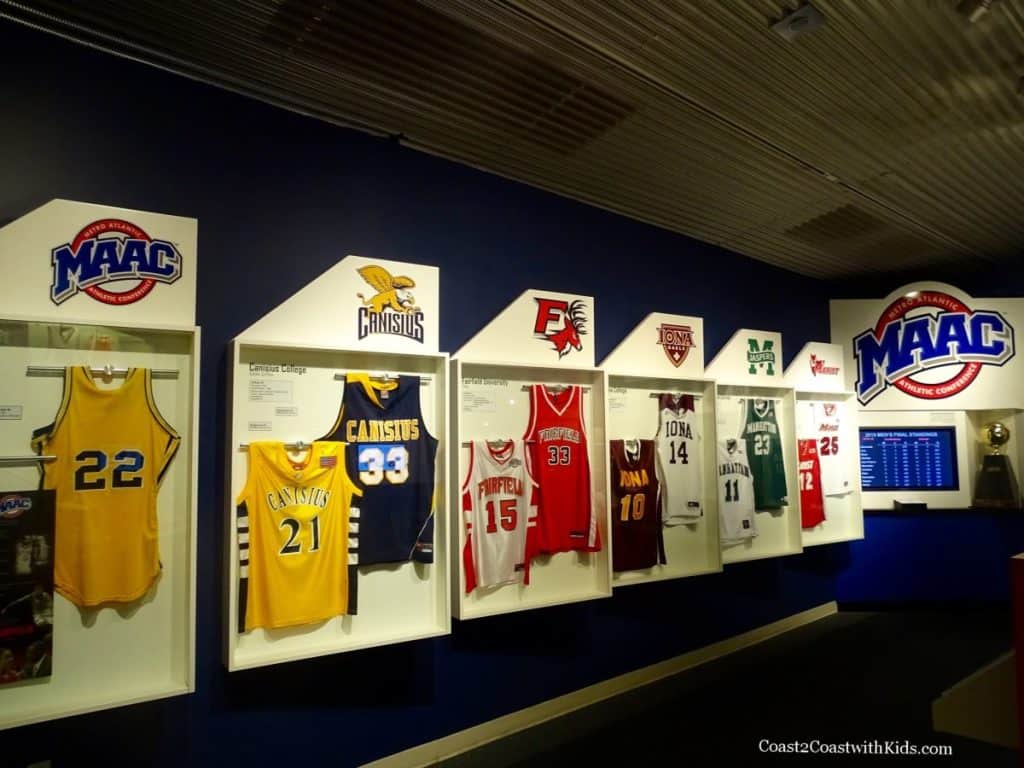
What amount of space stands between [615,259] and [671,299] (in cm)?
62

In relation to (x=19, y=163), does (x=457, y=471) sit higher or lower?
lower

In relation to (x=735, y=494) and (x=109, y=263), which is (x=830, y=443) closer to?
(x=735, y=494)

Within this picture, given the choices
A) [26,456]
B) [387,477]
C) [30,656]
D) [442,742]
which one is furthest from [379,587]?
[26,456]

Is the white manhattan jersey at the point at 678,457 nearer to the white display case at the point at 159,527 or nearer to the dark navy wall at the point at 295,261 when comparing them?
the dark navy wall at the point at 295,261

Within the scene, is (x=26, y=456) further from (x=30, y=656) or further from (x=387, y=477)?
(x=387, y=477)

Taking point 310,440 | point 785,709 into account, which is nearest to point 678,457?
point 785,709

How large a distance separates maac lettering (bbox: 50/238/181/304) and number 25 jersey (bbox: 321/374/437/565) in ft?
2.81

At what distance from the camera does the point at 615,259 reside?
13.6 ft

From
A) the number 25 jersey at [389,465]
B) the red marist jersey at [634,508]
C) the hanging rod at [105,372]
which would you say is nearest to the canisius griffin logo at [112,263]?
the hanging rod at [105,372]

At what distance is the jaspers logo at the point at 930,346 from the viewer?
529 centimetres

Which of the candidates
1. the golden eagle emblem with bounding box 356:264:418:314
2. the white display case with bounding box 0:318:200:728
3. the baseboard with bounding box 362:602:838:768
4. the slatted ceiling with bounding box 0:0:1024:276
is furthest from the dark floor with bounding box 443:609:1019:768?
the slatted ceiling with bounding box 0:0:1024:276

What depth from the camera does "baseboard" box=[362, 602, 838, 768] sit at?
302 cm

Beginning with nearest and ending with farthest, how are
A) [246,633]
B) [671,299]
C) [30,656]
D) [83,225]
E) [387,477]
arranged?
1. [30,656]
2. [83,225]
3. [246,633]
4. [387,477]
5. [671,299]

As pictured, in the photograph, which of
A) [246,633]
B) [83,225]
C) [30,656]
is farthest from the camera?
[246,633]
